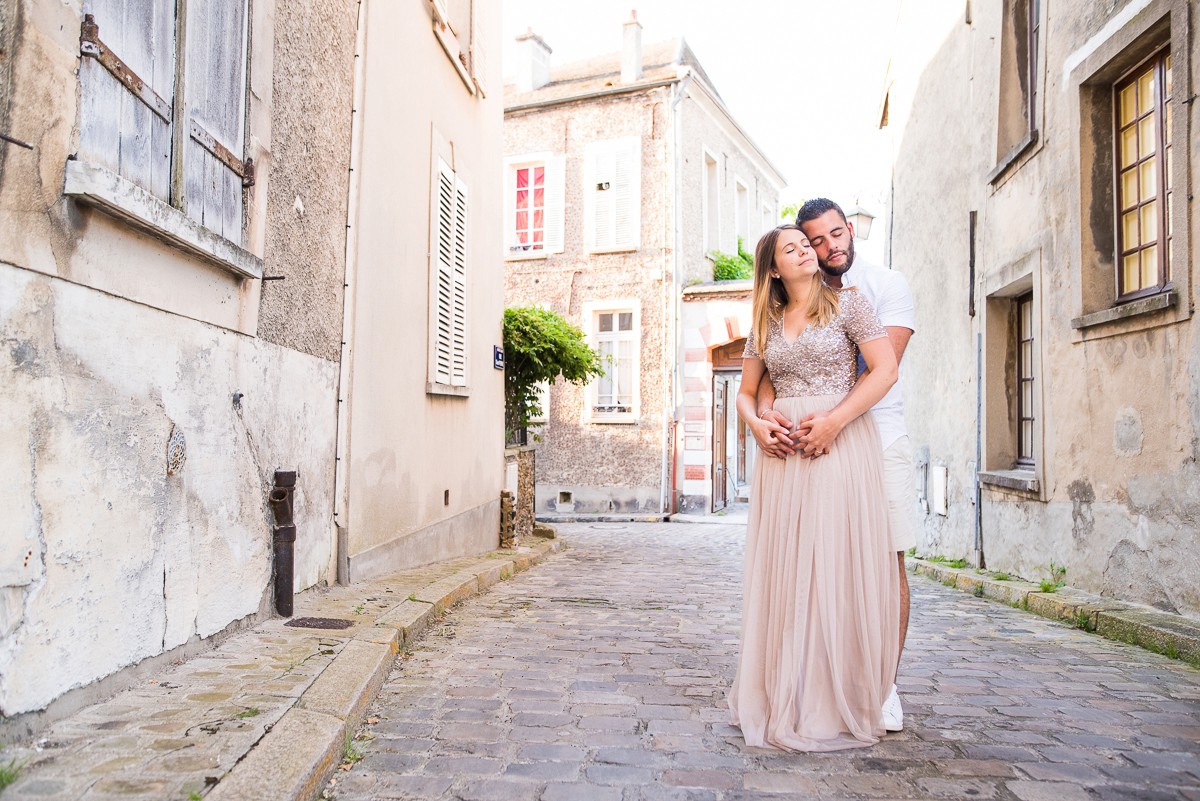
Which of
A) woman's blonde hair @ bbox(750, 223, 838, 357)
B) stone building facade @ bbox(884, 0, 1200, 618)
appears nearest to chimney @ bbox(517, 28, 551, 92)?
stone building facade @ bbox(884, 0, 1200, 618)

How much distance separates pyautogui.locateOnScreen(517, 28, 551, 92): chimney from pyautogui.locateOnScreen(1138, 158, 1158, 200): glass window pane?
1626 cm

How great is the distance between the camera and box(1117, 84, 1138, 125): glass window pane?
6.35 metres

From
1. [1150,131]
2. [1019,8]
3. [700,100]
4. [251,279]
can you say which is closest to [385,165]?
[251,279]

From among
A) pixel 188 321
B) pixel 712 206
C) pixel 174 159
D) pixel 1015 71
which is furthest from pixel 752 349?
pixel 712 206

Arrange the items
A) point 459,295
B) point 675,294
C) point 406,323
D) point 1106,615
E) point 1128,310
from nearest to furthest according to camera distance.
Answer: point 1106,615, point 1128,310, point 406,323, point 459,295, point 675,294

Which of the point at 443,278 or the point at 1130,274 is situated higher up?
the point at 443,278

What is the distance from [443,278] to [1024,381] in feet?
17.0

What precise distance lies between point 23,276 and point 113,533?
3.14 ft

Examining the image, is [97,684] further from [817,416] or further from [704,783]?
[817,416]

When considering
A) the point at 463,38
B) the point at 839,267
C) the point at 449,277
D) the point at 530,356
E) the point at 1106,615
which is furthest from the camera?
the point at 530,356

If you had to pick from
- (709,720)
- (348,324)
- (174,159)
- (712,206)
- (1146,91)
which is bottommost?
(709,720)

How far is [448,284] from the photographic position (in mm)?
8602

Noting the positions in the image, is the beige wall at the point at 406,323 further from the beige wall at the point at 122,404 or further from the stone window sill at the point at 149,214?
the stone window sill at the point at 149,214

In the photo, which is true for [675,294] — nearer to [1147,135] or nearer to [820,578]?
[1147,135]
